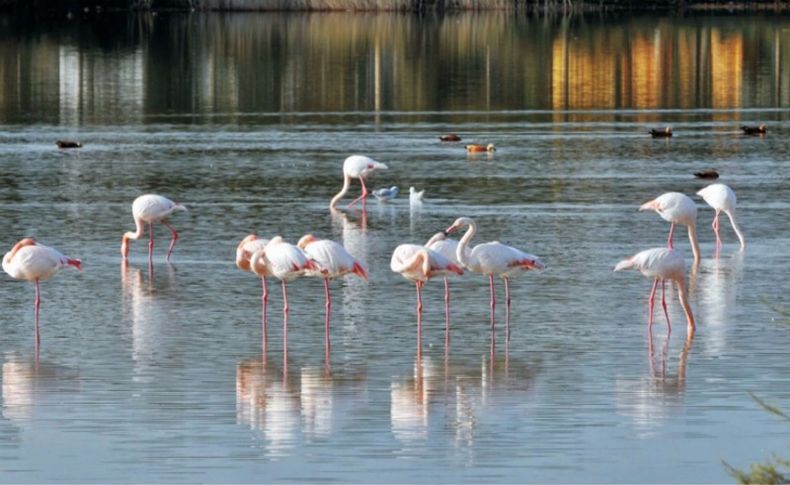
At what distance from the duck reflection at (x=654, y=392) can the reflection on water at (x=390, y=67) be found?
1990 cm

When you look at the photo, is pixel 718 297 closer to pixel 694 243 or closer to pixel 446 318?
pixel 694 243

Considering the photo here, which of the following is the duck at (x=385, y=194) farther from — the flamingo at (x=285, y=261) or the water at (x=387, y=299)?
the flamingo at (x=285, y=261)

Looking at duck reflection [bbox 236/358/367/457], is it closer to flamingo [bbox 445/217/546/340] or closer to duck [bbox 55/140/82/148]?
flamingo [bbox 445/217/546/340]

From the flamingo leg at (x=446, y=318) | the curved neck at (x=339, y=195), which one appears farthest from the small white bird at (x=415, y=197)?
the flamingo leg at (x=446, y=318)

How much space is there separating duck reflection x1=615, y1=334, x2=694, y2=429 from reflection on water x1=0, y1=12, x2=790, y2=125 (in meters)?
19.9

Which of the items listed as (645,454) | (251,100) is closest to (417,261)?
(645,454)

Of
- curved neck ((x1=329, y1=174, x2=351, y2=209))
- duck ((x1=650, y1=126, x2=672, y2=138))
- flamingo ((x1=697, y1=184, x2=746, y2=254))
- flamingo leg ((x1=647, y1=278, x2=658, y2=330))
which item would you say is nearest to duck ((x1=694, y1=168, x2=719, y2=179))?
curved neck ((x1=329, y1=174, x2=351, y2=209))

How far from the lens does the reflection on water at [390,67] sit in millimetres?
35250

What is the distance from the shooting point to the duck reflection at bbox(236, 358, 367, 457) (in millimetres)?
10641

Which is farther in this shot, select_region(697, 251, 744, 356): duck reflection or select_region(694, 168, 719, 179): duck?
select_region(694, 168, 719, 179): duck

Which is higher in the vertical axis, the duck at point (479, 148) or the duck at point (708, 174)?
the duck at point (479, 148)

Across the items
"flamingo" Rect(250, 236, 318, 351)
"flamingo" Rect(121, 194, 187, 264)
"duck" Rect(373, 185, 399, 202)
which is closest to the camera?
"flamingo" Rect(250, 236, 318, 351)

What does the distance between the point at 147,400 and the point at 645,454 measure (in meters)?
3.06

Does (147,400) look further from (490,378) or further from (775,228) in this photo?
A: (775,228)
